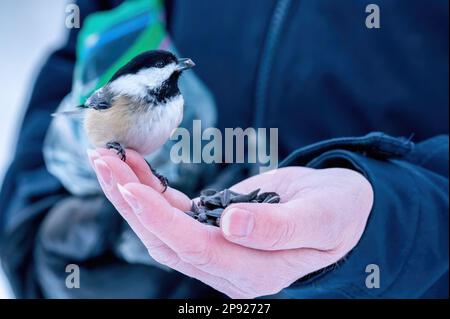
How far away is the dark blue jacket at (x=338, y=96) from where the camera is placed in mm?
529

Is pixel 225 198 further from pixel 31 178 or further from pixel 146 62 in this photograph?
pixel 31 178

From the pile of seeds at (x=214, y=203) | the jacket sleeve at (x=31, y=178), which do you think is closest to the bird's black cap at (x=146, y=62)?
the pile of seeds at (x=214, y=203)

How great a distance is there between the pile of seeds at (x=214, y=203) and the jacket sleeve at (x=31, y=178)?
0.26m

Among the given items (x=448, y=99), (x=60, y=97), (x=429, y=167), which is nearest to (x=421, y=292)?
(x=429, y=167)

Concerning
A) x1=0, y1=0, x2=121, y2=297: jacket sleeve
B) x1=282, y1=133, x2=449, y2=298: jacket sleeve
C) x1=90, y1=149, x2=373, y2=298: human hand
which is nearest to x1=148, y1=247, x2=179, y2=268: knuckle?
x1=90, y1=149, x2=373, y2=298: human hand

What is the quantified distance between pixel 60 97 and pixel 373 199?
1.18ft

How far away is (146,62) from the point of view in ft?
0.95

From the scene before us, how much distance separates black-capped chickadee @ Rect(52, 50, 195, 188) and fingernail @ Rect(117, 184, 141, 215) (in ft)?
0.06
